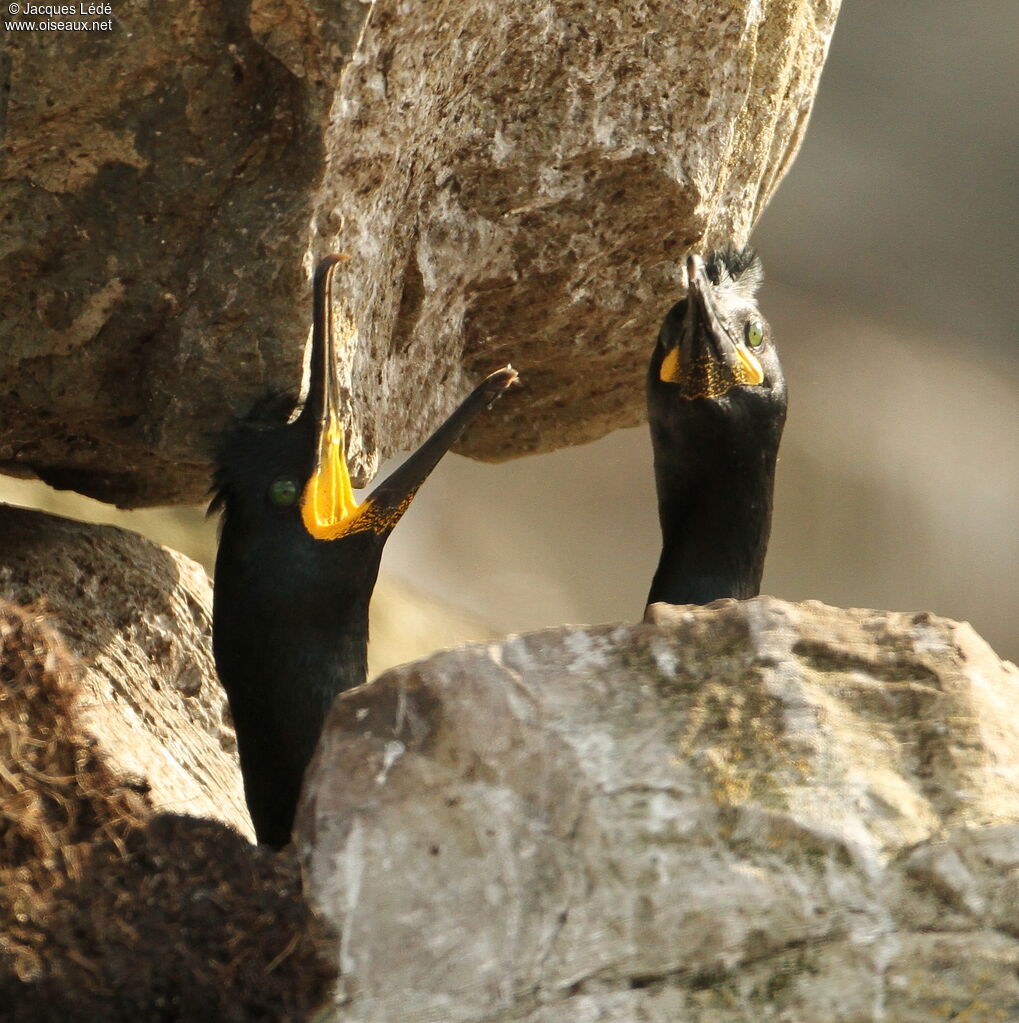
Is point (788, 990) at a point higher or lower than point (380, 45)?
lower

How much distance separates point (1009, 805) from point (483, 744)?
597mm

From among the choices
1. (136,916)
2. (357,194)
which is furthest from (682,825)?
(357,194)

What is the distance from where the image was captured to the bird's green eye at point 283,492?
7.60 ft

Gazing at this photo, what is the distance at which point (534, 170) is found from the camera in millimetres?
2596

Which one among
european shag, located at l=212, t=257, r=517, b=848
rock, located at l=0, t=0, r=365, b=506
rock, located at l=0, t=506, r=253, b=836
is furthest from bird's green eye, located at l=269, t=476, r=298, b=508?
rock, located at l=0, t=506, r=253, b=836

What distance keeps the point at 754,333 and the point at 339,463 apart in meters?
0.77

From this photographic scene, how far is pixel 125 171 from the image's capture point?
84.7 inches

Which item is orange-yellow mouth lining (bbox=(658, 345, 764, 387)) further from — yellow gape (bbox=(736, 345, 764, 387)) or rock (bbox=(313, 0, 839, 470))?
rock (bbox=(313, 0, 839, 470))

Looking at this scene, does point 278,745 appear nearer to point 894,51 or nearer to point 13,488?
point 13,488

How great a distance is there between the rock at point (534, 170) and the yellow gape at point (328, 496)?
22cm

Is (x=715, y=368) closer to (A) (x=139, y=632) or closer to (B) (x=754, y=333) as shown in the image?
(B) (x=754, y=333)

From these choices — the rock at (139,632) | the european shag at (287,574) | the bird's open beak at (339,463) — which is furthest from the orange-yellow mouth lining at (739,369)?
the rock at (139,632)

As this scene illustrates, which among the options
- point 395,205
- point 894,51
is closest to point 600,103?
point 395,205

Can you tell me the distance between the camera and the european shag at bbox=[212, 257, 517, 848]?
231 cm
